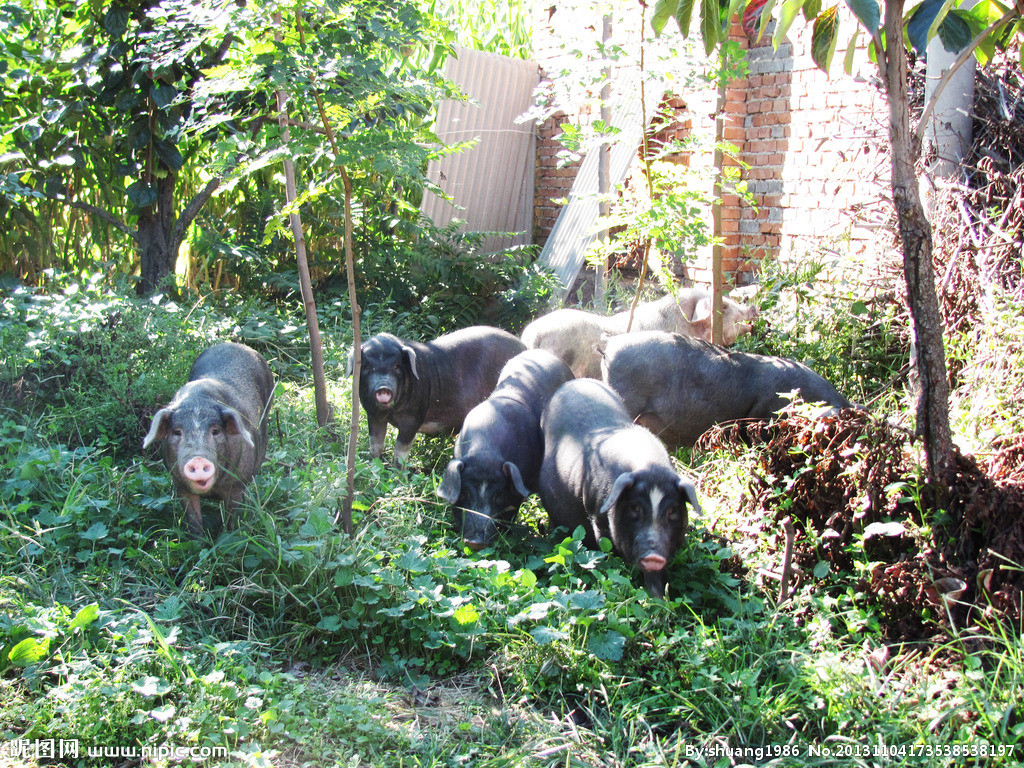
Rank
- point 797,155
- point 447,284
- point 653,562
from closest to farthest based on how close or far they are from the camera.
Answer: point 653,562 → point 797,155 → point 447,284

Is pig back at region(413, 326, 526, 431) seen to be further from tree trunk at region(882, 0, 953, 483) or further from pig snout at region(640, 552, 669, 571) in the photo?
tree trunk at region(882, 0, 953, 483)

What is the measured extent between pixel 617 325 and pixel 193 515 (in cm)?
377

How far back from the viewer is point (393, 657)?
3445mm

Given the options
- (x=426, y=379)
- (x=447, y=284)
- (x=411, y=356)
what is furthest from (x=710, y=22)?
(x=447, y=284)

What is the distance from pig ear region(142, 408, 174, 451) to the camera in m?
4.23

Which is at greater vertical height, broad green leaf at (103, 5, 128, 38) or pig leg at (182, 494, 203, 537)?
broad green leaf at (103, 5, 128, 38)

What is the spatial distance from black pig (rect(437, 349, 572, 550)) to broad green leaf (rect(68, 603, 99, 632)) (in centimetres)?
175

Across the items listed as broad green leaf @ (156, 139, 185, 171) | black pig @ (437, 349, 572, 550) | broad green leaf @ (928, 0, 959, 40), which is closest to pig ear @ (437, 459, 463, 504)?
black pig @ (437, 349, 572, 550)

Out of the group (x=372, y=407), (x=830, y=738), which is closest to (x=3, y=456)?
(x=372, y=407)

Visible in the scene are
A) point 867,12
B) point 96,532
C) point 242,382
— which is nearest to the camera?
point 867,12

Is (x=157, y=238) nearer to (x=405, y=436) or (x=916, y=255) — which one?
(x=405, y=436)

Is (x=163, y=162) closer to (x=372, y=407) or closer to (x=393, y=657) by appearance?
(x=372, y=407)

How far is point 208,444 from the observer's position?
4.27 meters

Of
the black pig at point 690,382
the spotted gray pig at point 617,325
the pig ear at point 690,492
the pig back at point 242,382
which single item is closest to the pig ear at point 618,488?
the pig ear at point 690,492
